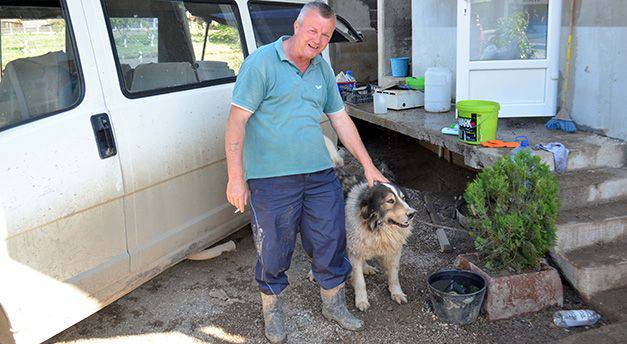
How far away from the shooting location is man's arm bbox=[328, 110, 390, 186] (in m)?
3.71

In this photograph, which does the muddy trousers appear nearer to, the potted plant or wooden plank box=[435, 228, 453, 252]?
the potted plant

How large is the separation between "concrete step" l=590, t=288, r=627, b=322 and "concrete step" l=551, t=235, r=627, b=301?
1.5 inches

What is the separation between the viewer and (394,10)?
9.02 metres

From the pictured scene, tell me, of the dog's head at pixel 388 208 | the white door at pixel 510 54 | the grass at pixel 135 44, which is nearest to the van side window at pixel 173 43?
the grass at pixel 135 44

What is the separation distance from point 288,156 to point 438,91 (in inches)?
163

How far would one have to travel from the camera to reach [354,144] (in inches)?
149

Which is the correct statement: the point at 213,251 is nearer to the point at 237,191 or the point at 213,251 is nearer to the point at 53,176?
the point at 237,191

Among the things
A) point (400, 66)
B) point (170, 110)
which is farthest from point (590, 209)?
point (400, 66)

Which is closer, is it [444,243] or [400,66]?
[444,243]

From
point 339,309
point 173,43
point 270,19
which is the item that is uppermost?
point 270,19

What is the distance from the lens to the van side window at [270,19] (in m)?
4.83

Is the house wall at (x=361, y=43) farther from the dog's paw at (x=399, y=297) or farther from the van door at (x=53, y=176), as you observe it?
the van door at (x=53, y=176)

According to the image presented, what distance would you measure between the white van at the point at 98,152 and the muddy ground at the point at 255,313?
0.51 m

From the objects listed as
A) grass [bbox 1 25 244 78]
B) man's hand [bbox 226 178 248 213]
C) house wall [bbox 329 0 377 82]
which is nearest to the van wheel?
man's hand [bbox 226 178 248 213]
